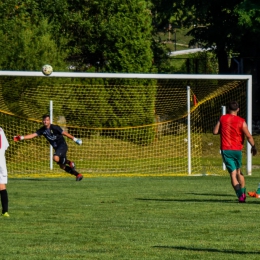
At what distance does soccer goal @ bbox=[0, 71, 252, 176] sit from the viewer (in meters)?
29.6

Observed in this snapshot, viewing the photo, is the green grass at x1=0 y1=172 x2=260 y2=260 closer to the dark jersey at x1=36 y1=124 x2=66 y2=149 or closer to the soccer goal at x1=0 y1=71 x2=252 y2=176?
the dark jersey at x1=36 y1=124 x2=66 y2=149

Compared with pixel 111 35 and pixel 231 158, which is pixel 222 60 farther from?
pixel 231 158

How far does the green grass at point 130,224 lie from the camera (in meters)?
10.1

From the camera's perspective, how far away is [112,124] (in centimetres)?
3216

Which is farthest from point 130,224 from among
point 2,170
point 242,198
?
point 242,198

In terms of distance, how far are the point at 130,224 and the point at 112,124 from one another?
19408 mm

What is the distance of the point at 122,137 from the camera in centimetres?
3156

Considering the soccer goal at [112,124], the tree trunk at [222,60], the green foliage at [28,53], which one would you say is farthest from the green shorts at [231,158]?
the tree trunk at [222,60]

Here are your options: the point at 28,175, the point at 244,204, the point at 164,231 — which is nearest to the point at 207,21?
the point at 28,175

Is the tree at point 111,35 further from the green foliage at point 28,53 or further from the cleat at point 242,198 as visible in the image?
the cleat at point 242,198

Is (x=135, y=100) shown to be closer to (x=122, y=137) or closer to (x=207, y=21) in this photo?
(x=122, y=137)

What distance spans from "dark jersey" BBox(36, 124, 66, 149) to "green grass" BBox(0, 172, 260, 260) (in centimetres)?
256

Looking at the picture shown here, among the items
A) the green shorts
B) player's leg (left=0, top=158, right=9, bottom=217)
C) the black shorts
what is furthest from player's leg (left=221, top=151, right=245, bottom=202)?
the black shorts

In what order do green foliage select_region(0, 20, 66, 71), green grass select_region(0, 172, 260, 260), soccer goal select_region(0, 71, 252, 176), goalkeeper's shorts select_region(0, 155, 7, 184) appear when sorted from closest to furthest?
green grass select_region(0, 172, 260, 260) < goalkeeper's shorts select_region(0, 155, 7, 184) < soccer goal select_region(0, 71, 252, 176) < green foliage select_region(0, 20, 66, 71)
